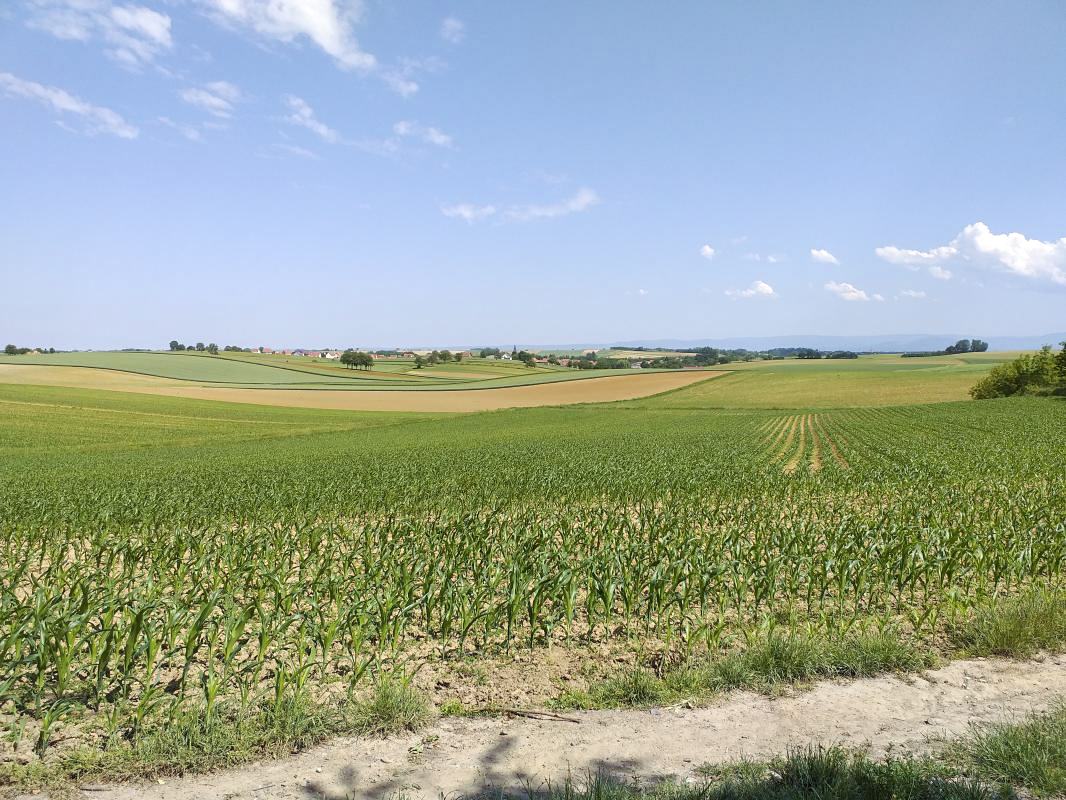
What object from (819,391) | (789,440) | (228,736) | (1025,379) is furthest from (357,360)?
(228,736)

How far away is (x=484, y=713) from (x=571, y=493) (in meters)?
10.9

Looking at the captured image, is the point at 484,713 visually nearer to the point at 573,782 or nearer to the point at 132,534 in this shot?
the point at 573,782

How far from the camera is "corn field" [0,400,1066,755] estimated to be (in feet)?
17.9

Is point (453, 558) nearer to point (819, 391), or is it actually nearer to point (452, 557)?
point (452, 557)

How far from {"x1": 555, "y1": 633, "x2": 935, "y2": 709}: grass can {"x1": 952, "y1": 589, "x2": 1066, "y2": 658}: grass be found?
677mm

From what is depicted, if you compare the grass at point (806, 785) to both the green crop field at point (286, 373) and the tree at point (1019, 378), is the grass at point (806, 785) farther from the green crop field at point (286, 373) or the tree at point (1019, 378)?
the green crop field at point (286, 373)

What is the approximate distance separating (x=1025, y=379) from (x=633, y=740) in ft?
316

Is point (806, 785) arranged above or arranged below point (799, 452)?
above

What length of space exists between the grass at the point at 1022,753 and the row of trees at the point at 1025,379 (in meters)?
88.6

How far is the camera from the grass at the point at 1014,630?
608 cm

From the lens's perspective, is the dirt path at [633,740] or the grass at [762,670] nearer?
the dirt path at [633,740]

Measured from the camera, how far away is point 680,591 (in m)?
8.20

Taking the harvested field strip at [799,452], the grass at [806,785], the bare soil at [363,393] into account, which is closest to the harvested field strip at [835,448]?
the harvested field strip at [799,452]

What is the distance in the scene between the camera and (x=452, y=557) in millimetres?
8523
